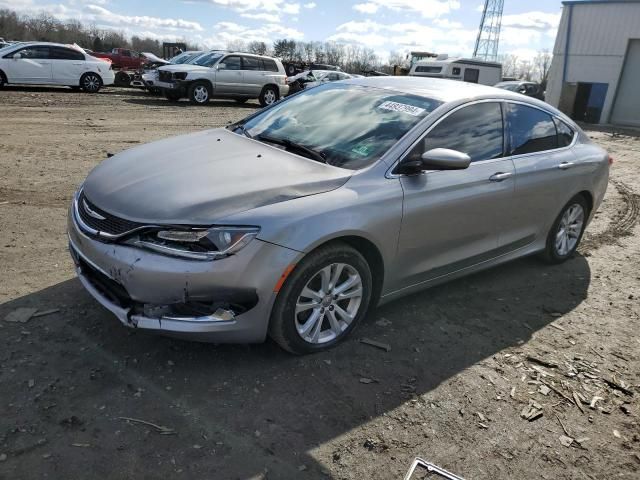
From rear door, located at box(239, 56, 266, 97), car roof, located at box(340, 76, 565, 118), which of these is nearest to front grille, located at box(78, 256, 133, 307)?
car roof, located at box(340, 76, 565, 118)

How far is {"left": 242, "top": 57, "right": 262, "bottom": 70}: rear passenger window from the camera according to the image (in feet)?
61.2

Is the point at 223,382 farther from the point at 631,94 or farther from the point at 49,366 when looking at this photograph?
the point at 631,94

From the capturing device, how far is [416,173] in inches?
143

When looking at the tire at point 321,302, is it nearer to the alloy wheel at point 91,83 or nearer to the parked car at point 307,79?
the alloy wheel at point 91,83

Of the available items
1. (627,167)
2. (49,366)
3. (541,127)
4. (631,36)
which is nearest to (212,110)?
(627,167)

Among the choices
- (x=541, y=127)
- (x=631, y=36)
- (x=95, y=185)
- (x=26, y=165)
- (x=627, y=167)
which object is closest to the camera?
(x=95, y=185)

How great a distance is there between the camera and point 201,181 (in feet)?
10.6

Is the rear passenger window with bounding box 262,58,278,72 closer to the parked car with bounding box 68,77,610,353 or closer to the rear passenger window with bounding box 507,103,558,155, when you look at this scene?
the parked car with bounding box 68,77,610,353

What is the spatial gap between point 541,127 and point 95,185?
149 inches

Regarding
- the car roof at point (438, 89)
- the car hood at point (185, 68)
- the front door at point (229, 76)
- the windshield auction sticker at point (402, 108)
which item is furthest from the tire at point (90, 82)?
the windshield auction sticker at point (402, 108)

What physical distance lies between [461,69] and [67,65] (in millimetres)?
20696

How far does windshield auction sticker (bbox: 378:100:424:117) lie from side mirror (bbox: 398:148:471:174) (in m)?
0.39

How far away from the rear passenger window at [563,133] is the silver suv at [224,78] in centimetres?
1461

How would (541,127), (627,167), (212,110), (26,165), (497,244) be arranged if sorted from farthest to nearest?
(212,110) < (627,167) < (26,165) < (541,127) < (497,244)
